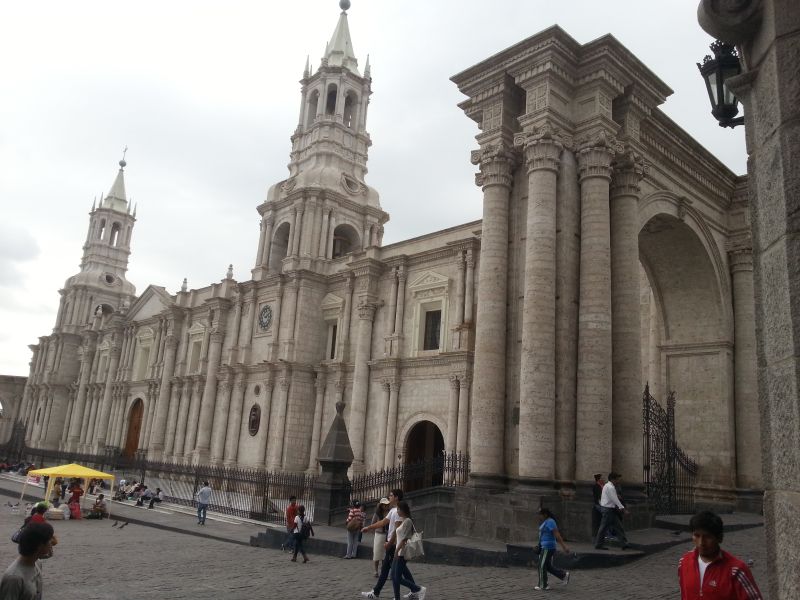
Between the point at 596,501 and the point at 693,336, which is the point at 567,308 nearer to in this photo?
the point at 596,501

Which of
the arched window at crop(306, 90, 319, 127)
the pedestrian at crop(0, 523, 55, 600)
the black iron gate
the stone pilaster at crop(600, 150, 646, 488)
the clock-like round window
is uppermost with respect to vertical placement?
the arched window at crop(306, 90, 319, 127)

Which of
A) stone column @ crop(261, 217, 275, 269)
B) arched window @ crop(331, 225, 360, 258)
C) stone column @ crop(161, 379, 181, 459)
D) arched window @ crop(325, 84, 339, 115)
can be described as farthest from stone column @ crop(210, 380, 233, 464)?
arched window @ crop(325, 84, 339, 115)

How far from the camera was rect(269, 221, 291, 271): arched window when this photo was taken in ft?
105

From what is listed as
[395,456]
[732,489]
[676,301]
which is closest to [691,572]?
[732,489]

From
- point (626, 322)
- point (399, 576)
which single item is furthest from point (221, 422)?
point (399, 576)

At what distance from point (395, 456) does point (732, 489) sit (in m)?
10.5

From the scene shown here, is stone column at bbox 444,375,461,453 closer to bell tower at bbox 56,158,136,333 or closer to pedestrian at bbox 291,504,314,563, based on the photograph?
pedestrian at bbox 291,504,314,563

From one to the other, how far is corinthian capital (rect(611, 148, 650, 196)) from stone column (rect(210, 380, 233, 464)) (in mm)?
21148

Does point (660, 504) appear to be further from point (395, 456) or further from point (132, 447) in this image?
point (132, 447)

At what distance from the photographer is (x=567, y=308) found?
12836mm

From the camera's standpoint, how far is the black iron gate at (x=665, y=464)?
595 inches

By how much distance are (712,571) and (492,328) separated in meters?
9.98

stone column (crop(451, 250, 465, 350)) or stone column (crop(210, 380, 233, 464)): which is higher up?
stone column (crop(451, 250, 465, 350))

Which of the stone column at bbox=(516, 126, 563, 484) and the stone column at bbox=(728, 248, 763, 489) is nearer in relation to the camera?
the stone column at bbox=(516, 126, 563, 484)
